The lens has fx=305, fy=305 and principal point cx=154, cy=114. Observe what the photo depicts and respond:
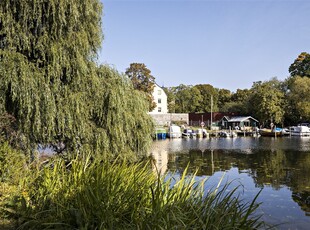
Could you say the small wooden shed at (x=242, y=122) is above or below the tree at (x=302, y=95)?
below

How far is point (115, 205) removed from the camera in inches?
180

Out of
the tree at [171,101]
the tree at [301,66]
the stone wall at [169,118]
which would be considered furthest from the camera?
the tree at [171,101]

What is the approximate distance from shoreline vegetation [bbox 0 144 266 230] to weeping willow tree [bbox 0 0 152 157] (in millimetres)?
3969

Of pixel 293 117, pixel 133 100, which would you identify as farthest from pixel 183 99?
pixel 133 100

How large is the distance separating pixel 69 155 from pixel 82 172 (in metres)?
5.49

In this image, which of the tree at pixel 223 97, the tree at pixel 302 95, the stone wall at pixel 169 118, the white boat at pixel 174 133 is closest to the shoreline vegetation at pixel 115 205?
the white boat at pixel 174 133

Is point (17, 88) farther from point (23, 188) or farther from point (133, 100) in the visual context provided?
point (133, 100)

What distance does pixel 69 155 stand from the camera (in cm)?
1092

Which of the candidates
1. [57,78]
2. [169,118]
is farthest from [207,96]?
[57,78]

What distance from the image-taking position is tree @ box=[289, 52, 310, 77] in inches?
2621

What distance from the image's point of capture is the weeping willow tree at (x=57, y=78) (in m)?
9.52

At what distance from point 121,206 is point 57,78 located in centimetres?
690

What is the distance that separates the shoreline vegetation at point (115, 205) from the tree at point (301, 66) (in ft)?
222

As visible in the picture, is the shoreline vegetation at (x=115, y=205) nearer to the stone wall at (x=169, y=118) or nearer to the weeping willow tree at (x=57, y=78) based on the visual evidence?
the weeping willow tree at (x=57, y=78)
